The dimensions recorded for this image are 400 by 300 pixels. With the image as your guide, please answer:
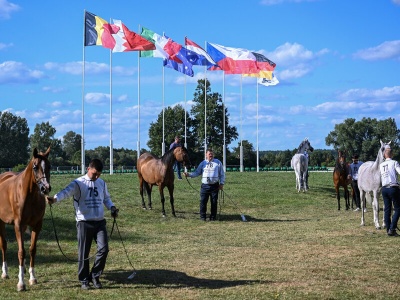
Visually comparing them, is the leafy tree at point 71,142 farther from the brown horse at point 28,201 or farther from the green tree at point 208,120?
the brown horse at point 28,201

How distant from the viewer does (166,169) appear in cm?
2175

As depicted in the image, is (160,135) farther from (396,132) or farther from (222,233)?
(222,233)

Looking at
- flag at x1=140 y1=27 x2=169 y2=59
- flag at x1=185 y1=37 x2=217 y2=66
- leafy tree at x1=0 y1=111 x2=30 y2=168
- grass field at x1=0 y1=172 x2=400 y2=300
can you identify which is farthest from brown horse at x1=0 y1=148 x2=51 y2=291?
leafy tree at x1=0 y1=111 x2=30 y2=168

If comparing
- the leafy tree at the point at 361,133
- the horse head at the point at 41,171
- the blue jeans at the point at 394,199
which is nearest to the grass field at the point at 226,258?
the blue jeans at the point at 394,199

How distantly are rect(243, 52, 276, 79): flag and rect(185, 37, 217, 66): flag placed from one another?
492 cm

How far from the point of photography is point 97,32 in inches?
1432

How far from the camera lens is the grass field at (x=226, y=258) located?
33.6 feet

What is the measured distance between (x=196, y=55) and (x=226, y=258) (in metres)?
29.5

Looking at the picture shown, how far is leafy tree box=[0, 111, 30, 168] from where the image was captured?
3329 inches

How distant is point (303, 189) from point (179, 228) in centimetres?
1338

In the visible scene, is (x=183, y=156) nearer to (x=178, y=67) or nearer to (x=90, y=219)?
(x=90, y=219)

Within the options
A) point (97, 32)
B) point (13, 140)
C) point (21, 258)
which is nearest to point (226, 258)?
point (21, 258)

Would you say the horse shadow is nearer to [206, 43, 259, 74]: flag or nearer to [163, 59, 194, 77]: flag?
[163, 59, 194, 77]: flag

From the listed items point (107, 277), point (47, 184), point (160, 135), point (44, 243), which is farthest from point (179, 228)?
point (160, 135)
